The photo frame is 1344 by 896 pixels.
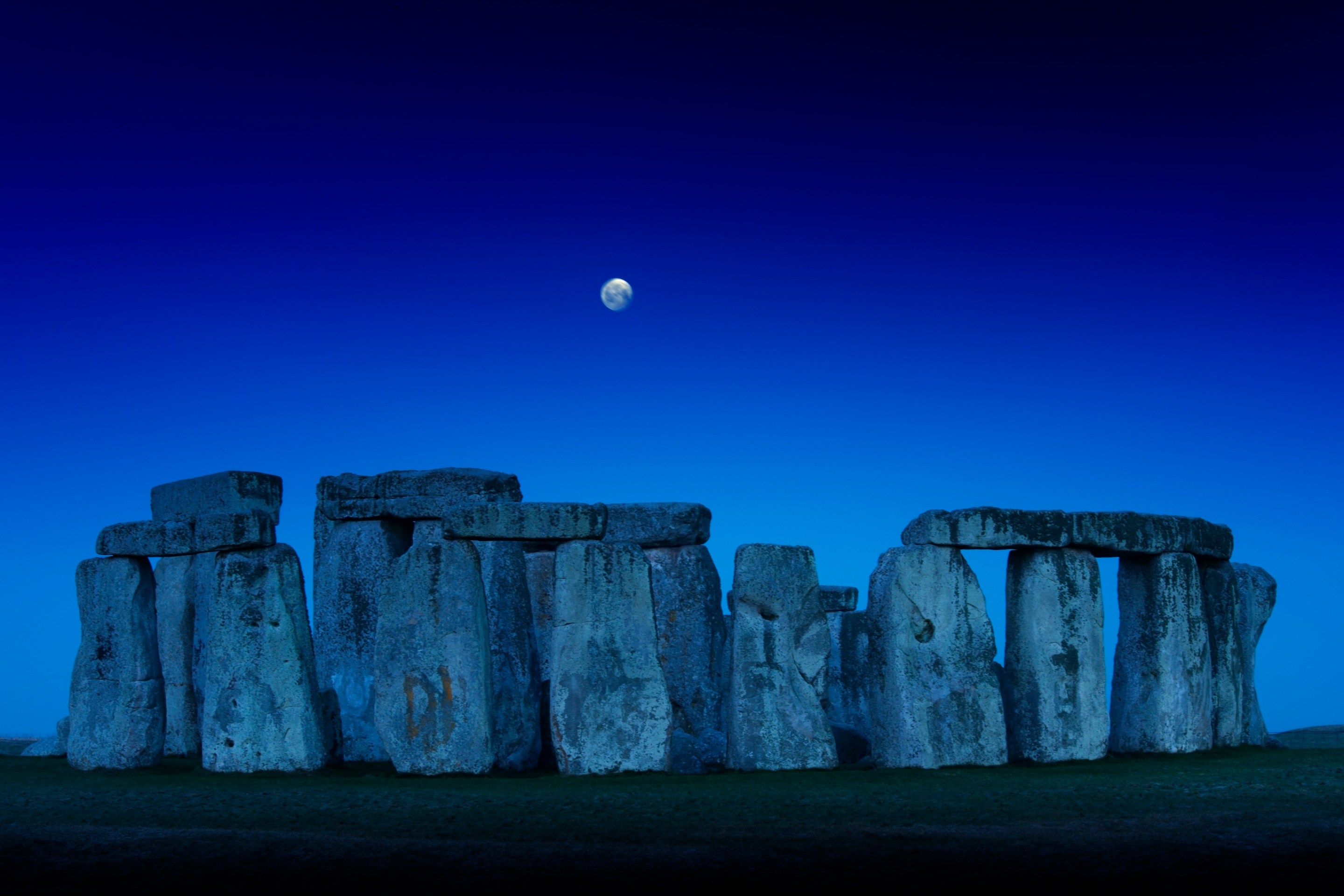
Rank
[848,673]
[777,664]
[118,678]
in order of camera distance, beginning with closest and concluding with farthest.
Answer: [777,664] → [118,678] → [848,673]

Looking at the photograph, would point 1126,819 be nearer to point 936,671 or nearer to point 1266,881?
point 1266,881

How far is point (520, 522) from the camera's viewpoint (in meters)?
11.7

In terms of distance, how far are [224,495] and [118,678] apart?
3.04 meters

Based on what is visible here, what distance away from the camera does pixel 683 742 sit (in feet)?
40.1

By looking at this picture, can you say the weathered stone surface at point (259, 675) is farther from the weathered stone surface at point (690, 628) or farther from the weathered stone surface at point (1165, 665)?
the weathered stone surface at point (1165, 665)

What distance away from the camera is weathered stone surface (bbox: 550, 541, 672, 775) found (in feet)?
37.5

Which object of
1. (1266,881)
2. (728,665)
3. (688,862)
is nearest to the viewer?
(1266,881)

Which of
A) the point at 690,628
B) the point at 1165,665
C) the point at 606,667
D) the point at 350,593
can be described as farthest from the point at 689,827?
the point at 350,593

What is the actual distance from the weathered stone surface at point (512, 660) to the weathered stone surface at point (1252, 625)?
818 centimetres

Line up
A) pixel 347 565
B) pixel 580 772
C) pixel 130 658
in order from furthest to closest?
1. pixel 347 565
2. pixel 130 658
3. pixel 580 772

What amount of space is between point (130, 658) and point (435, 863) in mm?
7752

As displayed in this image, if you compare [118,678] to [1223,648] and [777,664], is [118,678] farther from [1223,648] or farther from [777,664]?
[1223,648]

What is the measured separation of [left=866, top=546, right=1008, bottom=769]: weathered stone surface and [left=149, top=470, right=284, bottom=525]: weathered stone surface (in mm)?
7531

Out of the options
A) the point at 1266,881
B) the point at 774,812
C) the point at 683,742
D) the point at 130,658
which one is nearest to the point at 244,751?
the point at 130,658
